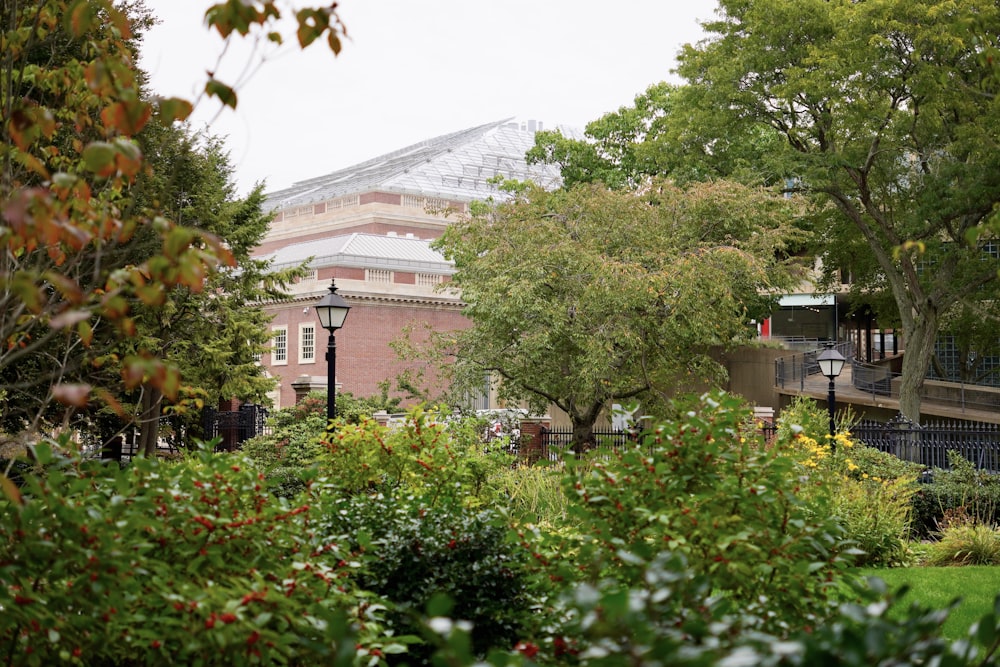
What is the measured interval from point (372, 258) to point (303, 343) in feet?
17.3

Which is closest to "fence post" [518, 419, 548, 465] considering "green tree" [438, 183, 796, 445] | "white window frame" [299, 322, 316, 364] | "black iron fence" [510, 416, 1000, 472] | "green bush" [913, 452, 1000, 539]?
"green tree" [438, 183, 796, 445]

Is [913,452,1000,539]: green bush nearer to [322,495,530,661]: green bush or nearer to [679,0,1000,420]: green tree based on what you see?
[679,0,1000,420]: green tree

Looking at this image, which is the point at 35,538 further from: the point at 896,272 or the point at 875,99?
the point at 896,272

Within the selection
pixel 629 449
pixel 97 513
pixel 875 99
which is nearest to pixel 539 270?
pixel 875 99

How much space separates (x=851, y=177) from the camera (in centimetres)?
2928

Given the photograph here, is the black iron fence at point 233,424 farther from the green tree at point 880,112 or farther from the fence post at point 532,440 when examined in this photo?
the green tree at point 880,112

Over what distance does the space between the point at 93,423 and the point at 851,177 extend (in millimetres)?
20913

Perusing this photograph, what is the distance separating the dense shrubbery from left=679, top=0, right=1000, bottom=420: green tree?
20735mm

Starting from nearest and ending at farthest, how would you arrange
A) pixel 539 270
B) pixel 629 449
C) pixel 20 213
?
pixel 20 213, pixel 629 449, pixel 539 270

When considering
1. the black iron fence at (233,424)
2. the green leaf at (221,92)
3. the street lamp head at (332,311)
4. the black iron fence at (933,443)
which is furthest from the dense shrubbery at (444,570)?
the black iron fence at (233,424)

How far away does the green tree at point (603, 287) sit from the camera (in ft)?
81.3

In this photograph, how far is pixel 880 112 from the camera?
27.1 m

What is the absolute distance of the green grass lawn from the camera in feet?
30.1

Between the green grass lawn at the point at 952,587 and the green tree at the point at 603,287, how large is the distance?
40.7 ft
